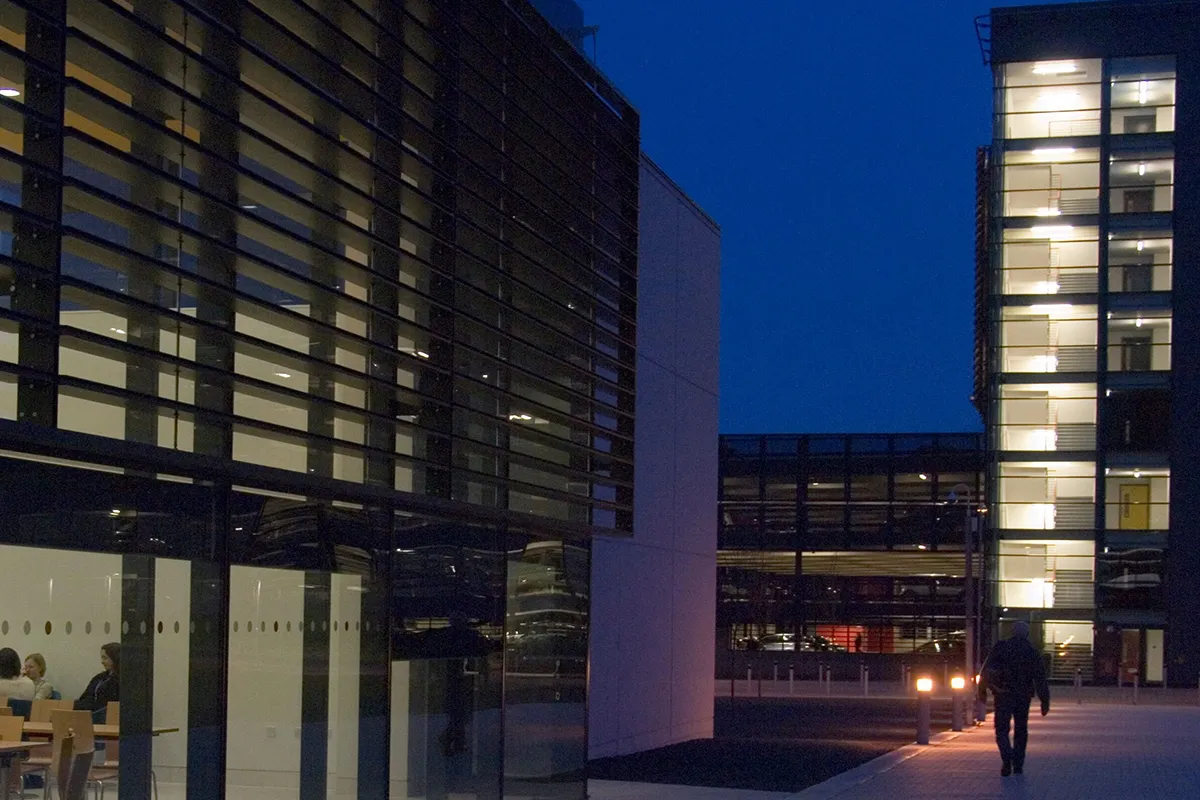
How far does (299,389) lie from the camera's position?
11.4 metres

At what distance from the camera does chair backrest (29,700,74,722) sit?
360 inches

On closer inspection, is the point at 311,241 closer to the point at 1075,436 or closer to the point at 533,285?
the point at 533,285

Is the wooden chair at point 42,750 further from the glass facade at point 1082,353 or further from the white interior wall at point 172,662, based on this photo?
the glass facade at point 1082,353

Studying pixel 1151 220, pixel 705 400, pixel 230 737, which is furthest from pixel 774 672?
pixel 230 737

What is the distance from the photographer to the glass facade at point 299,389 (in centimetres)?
902

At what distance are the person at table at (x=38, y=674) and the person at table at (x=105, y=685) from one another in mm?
224

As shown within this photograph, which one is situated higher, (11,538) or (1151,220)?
(1151,220)

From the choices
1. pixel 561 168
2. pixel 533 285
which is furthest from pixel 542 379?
pixel 561 168

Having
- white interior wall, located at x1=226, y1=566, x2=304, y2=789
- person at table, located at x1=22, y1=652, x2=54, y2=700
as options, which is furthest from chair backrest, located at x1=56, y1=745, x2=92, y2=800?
white interior wall, located at x1=226, y1=566, x2=304, y2=789

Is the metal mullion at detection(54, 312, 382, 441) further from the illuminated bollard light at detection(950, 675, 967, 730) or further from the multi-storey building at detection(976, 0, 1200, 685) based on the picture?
the multi-storey building at detection(976, 0, 1200, 685)

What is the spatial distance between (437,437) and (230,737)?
3.31m

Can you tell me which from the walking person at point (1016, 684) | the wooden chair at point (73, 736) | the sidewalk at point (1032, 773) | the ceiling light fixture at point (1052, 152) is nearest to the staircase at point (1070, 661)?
the ceiling light fixture at point (1052, 152)

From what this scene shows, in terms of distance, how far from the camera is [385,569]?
1238 cm

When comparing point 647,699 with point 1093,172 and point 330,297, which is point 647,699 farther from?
point 1093,172
